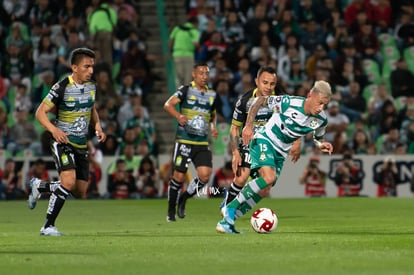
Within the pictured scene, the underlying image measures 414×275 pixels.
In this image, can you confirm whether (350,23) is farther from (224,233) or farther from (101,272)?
(101,272)

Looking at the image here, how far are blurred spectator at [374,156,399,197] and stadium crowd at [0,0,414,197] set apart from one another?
24.8 inches

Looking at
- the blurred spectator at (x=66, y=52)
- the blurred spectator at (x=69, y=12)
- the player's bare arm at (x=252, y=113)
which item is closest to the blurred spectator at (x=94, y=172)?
the blurred spectator at (x=66, y=52)

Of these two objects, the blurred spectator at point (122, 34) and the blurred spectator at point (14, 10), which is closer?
the blurred spectator at point (122, 34)

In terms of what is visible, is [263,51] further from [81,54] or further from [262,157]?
[262,157]

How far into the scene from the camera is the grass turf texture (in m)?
10.6

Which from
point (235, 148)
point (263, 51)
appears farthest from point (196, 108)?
point (263, 51)

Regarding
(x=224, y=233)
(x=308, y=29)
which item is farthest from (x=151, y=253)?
(x=308, y=29)

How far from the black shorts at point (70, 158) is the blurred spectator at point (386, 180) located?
13367 mm

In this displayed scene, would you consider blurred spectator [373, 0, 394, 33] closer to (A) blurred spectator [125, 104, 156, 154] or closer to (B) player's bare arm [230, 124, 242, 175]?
(A) blurred spectator [125, 104, 156, 154]

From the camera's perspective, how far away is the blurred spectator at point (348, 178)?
27734mm

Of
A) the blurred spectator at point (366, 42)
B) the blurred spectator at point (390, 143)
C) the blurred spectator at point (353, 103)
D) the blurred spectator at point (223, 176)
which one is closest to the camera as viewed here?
the blurred spectator at point (223, 176)

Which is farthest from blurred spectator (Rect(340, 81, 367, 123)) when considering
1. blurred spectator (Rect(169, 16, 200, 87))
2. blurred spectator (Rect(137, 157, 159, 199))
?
Result: blurred spectator (Rect(137, 157, 159, 199))

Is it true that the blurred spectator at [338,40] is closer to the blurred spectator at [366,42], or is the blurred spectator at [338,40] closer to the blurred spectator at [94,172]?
the blurred spectator at [366,42]

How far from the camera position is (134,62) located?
99.1 feet
